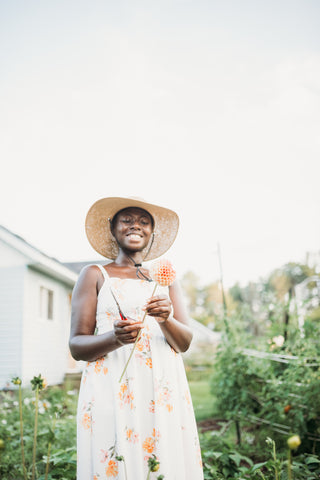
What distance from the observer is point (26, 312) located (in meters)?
9.79

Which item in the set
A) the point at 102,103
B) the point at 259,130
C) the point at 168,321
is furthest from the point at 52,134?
the point at 168,321

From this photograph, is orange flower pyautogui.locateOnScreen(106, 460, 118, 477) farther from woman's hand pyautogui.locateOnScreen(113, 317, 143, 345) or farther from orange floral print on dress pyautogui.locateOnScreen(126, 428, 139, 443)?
woman's hand pyautogui.locateOnScreen(113, 317, 143, 345)

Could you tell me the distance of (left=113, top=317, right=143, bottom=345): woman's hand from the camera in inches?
55.8

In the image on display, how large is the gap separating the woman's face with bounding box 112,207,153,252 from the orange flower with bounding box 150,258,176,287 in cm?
38

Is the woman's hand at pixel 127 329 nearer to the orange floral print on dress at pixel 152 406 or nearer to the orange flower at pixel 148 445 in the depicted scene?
the orange floral print on dress at pixel 152 406

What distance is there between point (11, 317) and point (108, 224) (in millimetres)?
8349

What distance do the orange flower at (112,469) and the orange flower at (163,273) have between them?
2.40 feet

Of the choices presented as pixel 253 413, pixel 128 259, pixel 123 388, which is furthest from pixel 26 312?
pixel 123 388

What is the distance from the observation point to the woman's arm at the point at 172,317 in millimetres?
1468

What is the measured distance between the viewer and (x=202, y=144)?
9867 mm

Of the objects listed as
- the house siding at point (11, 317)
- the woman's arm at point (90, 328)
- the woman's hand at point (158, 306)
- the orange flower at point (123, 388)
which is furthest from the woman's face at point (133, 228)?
the house siding at point (11, 317)

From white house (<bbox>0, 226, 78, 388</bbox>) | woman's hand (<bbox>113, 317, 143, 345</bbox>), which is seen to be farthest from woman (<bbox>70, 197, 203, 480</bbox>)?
white house (<bbox>0, 226, 78, 388</bbox>)

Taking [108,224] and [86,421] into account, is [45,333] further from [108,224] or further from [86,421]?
[86,421]

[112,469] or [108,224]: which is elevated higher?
[108,224]
